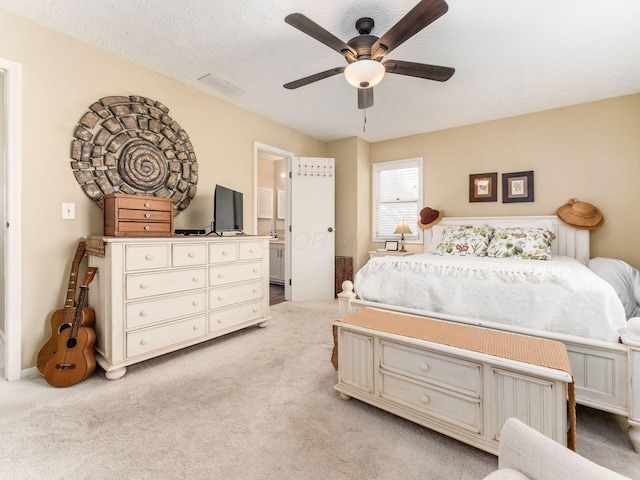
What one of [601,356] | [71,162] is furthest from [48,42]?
[601,356]

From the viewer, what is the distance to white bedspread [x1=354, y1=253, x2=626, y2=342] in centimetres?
166

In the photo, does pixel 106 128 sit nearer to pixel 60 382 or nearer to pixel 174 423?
pixel 60 382

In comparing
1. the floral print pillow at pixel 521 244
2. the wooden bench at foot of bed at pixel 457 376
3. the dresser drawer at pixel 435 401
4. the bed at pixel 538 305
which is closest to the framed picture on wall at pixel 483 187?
the floral print pillow at pixel 521 244

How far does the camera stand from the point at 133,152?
266cm

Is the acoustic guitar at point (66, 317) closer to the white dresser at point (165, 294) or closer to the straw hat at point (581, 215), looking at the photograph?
the white dresser at point (165, 294)

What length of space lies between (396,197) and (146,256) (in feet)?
12.3

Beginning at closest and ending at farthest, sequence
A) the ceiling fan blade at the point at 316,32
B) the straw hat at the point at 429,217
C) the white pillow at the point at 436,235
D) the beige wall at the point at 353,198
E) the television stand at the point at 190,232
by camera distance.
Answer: the ceiling fan blade at the point at 316,32
the television stand at the point at 190,232
the white pillow at the point at 436,235
the straw hat at the point at 429,217
the beige wall at the point at 353,198

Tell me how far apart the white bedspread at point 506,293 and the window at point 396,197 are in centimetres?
248

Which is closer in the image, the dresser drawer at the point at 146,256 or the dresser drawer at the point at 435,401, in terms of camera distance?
the dresser drawer at the point at 435,401

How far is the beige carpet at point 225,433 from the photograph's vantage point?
1.34 metres

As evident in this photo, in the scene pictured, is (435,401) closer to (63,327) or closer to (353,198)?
(63,327)

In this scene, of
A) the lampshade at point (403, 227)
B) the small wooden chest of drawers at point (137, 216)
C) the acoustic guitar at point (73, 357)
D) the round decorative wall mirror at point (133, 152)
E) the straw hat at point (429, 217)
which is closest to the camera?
the acoustic guitar at point (73, 357)

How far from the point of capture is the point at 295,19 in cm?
177

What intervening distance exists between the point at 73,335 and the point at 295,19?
8.30 ft
